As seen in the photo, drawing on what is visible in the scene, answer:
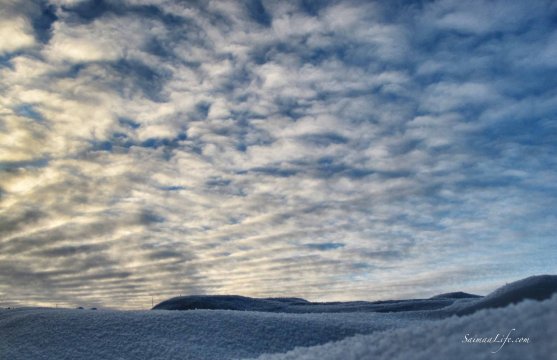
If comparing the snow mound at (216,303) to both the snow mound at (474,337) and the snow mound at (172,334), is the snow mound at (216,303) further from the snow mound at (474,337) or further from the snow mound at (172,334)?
the snow mound at (474,337)

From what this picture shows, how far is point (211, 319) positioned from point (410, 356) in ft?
8.47

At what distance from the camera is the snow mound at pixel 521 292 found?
3760mm

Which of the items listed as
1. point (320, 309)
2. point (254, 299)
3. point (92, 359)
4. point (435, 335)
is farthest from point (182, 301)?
point (435, 335)

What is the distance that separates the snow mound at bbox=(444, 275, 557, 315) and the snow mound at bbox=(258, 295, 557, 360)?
6.22 ft

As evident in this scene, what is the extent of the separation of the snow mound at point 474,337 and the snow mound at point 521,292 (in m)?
1.89

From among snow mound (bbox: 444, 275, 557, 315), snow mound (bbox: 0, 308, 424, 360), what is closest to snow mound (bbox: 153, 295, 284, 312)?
snow mound (bbox: 0, 308, 424, 360)

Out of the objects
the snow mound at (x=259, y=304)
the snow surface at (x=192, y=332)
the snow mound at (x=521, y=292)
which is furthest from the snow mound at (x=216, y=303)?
the snow mound at (x=521, y=292)

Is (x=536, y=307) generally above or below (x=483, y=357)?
above

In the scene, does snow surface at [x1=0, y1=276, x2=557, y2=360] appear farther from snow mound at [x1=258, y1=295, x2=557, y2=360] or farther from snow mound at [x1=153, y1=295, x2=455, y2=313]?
snow mound at [x1=153, y1=295, x2=455, y2=313]

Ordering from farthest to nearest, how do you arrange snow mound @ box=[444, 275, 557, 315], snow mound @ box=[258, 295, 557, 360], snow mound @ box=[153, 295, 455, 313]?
snow mound @ box=[153, 295, 455, 313] → snow mound @ box=[444, 275, 557, 315] → snow mound @ box=[258, 295, 557, 360]

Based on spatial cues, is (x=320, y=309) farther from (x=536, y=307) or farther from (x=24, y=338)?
(x=536, y=307)

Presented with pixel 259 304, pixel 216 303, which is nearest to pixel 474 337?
pixel 259 304

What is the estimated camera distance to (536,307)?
1.80 meters

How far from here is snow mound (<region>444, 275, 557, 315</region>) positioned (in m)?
3.76
